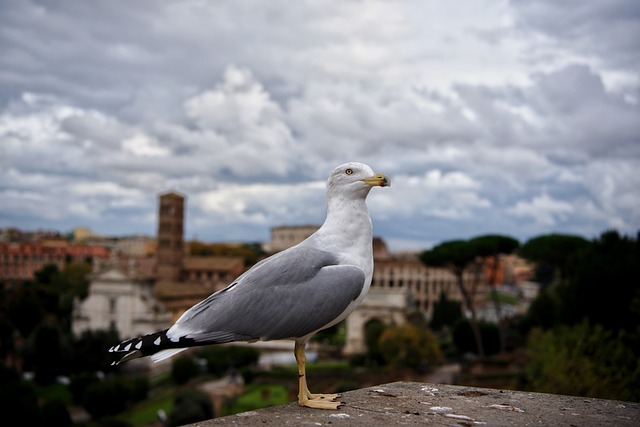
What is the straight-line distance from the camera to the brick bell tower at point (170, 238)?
60.5m

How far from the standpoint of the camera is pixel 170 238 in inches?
2372

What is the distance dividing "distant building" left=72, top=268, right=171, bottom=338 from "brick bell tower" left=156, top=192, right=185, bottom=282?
54.8 feet

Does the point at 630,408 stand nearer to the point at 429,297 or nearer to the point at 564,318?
the point at 564,318

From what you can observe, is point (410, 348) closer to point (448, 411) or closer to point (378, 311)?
point (378, 311)

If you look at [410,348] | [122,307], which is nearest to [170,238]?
[122,307]

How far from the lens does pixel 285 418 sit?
3.19 m

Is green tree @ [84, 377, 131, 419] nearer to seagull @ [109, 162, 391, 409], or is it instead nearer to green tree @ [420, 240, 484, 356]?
green tree @ [420, 240, 484, 356]

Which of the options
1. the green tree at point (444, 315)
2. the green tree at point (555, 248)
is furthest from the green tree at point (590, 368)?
the green tree at point (444, 315)

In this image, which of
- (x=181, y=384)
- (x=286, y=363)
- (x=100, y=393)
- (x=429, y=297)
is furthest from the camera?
(x=429, y=297)

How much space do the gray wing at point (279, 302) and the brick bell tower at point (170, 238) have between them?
58.2m

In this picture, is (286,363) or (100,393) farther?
(286,363)

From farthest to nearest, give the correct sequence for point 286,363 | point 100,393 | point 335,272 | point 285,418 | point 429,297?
point 429,297
point 286,363
point 100,393
point 335,272
point 285,418

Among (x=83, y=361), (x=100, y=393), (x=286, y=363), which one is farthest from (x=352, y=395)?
(x=286, y=363)

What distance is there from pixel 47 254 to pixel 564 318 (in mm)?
59429
